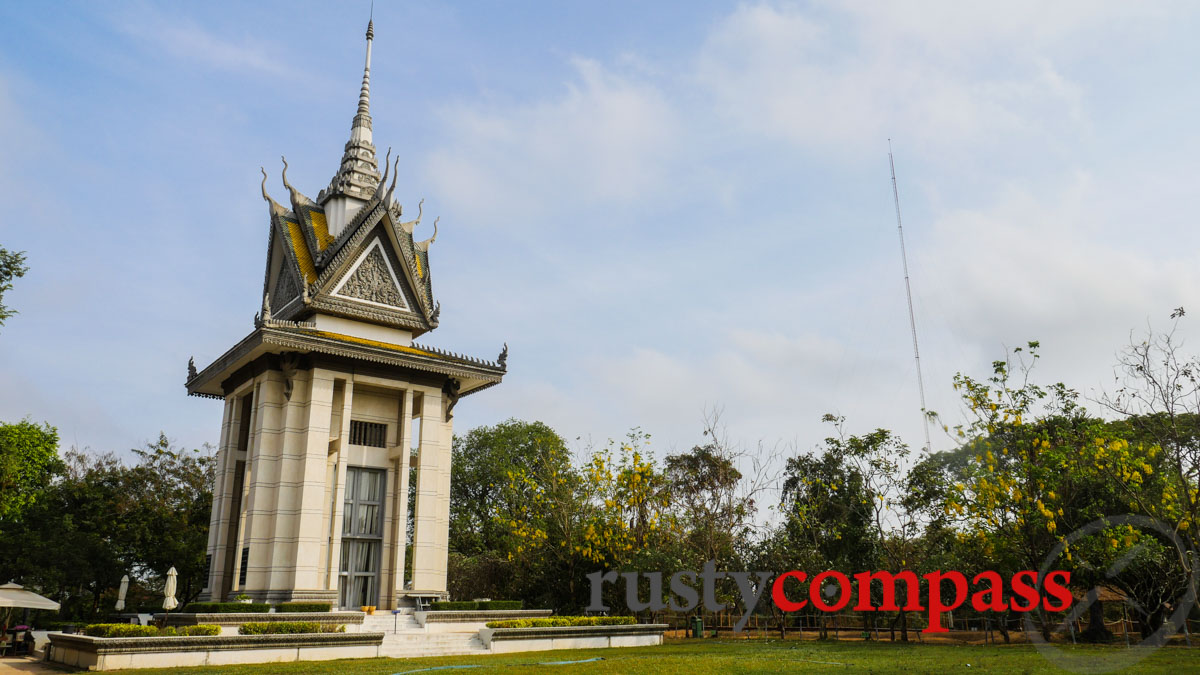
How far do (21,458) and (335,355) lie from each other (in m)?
12.6

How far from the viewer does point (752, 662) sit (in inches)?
647

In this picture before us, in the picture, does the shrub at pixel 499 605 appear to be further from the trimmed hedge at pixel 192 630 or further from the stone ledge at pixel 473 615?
the trimmed hedge at pixel 192 630

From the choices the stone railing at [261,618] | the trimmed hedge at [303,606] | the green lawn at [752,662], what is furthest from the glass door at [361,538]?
the green lawn at [752,662]

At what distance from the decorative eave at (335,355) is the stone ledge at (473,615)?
25.3 feet

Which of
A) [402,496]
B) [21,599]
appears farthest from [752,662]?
[21,599]

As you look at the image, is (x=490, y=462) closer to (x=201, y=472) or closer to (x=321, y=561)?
(x=201, y=472)

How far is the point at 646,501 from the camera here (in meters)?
30.7

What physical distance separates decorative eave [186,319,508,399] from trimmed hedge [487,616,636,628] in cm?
843

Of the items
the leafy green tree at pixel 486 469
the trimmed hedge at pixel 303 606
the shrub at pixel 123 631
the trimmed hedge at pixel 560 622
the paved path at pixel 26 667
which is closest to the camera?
the shrub at pixel 123 631

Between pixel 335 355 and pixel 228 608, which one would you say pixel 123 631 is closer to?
pixel 228 608

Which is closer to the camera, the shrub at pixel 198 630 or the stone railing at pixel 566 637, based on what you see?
the shrub at pixel 198 630

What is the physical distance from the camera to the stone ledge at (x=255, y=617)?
65.2ft

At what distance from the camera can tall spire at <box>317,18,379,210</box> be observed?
29984mm

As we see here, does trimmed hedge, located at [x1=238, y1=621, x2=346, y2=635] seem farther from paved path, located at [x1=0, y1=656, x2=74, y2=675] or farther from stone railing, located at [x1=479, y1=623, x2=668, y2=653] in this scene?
stone railing, located at [x1=479, y1=623, x2=668, y2=653]
